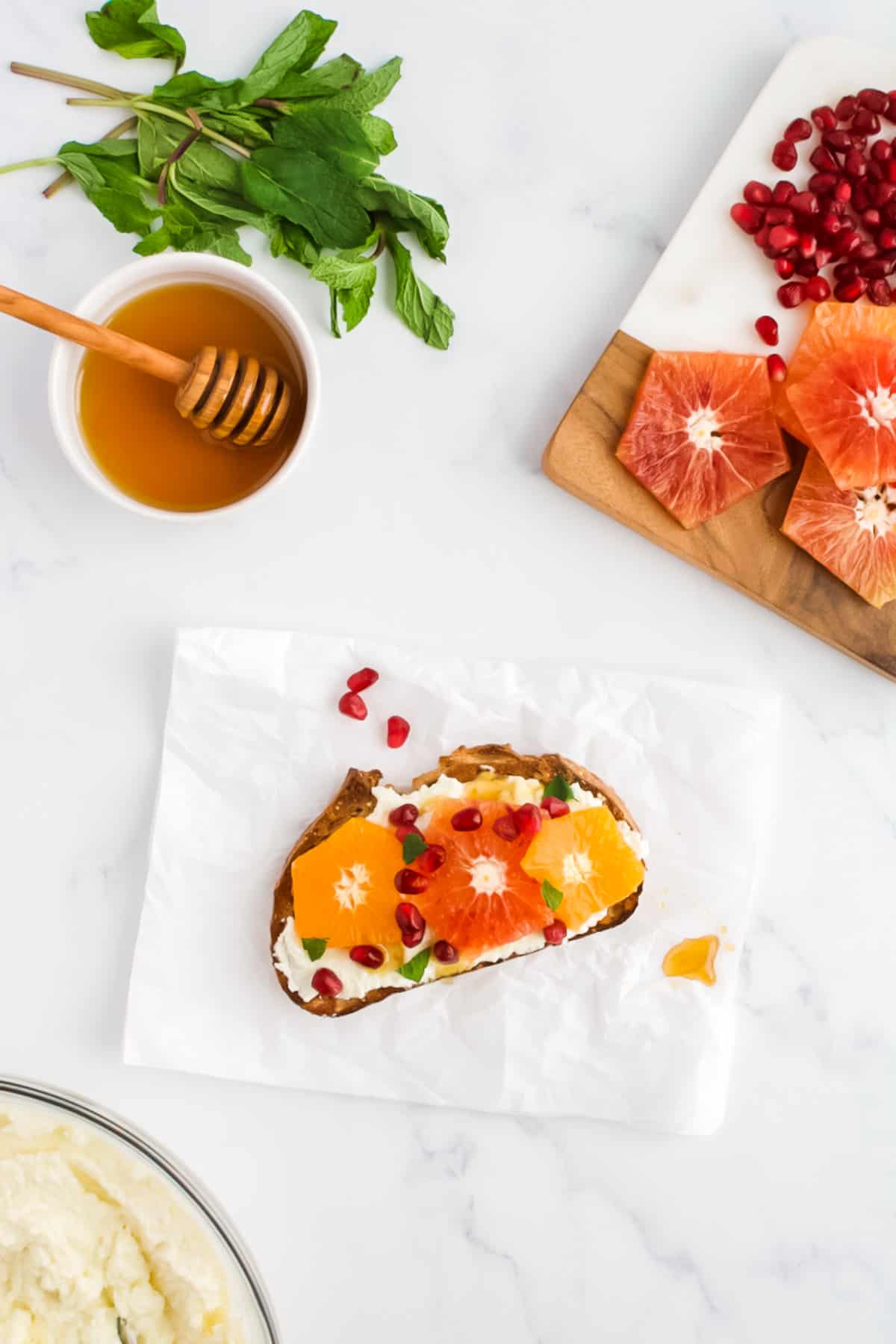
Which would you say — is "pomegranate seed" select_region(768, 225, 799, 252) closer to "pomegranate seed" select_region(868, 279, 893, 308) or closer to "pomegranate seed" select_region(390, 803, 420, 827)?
"pomegranate seed" select_region(868, 279, 893, 308)

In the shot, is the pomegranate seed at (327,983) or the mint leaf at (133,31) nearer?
the pomegranate seed at (327,983)

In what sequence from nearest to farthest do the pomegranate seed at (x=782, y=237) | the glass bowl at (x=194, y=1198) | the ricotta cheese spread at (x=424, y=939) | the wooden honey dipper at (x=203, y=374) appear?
the glass bowl at (x=194, y=1198), the wooden honey dipper at (x=203, y=374), the ricotta cheese spread at (x=424, y=939), the pomegranate seed at (x=782, y=237)

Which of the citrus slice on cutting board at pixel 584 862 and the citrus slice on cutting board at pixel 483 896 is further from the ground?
the citrus slice on cutting board at pixel 584 862

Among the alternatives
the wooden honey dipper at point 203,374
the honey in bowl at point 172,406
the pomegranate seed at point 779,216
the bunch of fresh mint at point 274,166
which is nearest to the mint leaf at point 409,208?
the bunch of fresh mint at point 274,166

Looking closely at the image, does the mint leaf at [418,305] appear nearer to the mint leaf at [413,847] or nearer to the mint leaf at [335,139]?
the mint leaf at [335,139]

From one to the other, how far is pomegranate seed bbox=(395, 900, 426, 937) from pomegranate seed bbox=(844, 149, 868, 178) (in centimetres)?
Result: 180

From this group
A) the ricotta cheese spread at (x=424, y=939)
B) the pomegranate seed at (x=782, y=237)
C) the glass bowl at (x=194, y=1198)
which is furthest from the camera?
the pomegranate seed at (x=782, y=237)

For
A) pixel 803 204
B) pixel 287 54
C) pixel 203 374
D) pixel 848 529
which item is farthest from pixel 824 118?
pixel 203 374

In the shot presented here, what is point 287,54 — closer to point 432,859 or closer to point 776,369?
point 776,369

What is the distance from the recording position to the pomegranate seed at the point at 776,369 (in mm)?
2391

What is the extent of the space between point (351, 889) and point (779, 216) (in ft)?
5.46

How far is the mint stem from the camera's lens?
8.08ft

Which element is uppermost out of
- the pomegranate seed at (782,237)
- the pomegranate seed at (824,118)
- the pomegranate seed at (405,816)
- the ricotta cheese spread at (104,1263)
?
the pomegranate seed at (824,118)

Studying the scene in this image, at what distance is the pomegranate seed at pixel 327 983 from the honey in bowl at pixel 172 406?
0.97 meters
